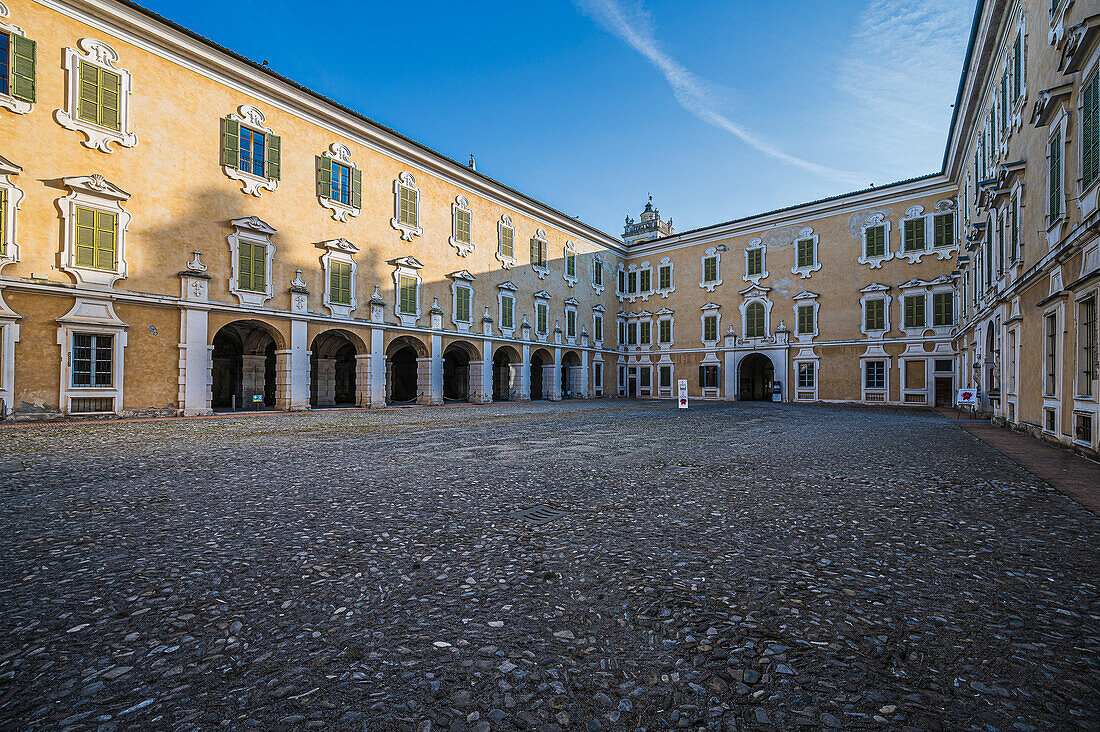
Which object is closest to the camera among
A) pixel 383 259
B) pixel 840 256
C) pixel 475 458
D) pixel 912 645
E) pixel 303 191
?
pixel 912 645

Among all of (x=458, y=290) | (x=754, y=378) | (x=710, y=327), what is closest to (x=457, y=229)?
(x=458, y=290)

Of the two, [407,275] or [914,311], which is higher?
[407,275]

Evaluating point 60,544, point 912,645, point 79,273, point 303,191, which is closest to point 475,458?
point 60,544

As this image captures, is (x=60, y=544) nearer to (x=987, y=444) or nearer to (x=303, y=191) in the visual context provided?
(x=987, y=444)

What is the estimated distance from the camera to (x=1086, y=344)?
8.30 metres

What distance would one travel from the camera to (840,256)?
28844mm

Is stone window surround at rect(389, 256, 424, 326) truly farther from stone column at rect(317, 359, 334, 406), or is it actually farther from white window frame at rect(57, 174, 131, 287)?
white window frame at rect(57, 174, 131, 287)

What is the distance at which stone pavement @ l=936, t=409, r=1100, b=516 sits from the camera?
17.6 feet

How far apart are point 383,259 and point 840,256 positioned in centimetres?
2526

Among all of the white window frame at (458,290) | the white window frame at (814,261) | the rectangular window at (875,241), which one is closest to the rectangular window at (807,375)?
the white window frame at (814,261)

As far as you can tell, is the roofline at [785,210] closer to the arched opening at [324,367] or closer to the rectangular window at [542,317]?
the rectangular window at [542,317]

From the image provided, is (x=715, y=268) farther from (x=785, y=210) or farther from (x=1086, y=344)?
(x=1086, y=344)

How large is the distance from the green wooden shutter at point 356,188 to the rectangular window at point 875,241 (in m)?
26.9

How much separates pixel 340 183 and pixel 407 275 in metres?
4.63
